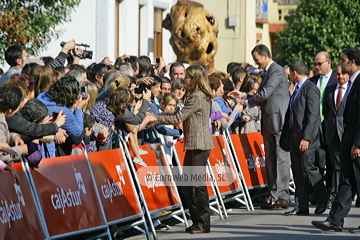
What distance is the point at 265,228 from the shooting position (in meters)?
9.96

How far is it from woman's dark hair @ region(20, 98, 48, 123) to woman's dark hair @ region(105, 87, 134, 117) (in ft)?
5.26

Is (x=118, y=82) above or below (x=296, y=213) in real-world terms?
above

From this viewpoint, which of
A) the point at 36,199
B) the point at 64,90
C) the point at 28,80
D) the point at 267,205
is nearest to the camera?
the point at 36,199

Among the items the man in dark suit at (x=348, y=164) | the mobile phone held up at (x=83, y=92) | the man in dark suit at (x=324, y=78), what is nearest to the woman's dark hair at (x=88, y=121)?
the mobile phone held up at (x=83, y=92)

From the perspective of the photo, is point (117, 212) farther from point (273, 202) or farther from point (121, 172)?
point (273, 202)

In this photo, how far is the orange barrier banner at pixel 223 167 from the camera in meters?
11.4

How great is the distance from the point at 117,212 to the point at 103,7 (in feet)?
52.4

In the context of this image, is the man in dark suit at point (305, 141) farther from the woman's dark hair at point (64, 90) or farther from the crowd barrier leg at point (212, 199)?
the woman's dark hair at point (64, 90)

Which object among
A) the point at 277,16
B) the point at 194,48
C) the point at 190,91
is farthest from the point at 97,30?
the point at 277,16

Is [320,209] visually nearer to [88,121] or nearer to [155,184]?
[155,184]

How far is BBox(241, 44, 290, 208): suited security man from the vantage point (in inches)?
466

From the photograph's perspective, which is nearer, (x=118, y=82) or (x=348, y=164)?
(x=348, y=164)

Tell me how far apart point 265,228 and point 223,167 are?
6.43 ft

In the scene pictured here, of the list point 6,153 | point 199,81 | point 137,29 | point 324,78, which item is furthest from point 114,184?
point 137,29
